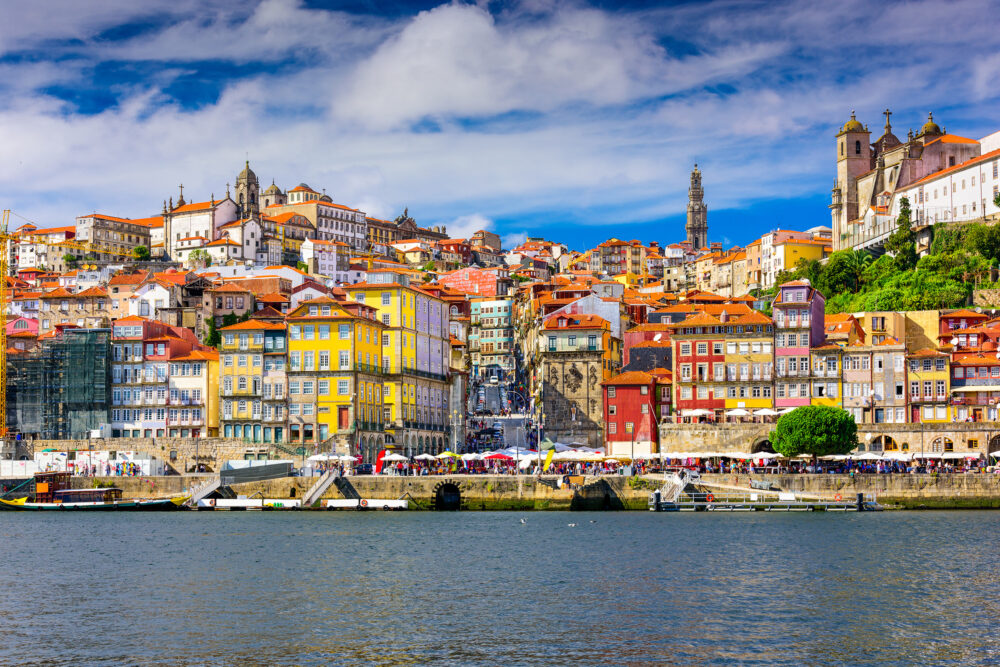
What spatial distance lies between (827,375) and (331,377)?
102ft

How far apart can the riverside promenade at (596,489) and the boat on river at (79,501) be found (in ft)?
17.2

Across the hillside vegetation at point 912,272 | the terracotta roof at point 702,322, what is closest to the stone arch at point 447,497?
the terracotta roof at point 702,322

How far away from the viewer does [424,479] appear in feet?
224

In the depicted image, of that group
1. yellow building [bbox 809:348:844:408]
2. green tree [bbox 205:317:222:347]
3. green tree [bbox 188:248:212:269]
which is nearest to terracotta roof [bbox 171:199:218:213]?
green tree [bbox 188:248:212:269]

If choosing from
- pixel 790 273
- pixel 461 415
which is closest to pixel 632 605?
pixel 461 415

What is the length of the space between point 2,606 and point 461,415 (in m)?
62.7

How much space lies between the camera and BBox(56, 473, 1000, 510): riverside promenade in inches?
2539

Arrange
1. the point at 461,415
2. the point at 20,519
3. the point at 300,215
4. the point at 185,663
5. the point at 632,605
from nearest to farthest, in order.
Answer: the point at 185,663, the point at 632,605, the point at 20,519, the point at 461,415, the point at 300,215

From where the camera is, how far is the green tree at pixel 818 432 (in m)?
68.6

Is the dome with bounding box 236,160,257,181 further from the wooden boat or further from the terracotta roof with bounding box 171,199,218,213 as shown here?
the wooden boat

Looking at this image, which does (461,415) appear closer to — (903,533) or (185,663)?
(903,533)

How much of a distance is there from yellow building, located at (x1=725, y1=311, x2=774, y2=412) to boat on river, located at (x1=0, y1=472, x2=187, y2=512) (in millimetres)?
34353

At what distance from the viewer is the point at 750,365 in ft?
263

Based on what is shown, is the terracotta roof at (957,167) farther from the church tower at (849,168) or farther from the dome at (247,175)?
the dome at (247,175)
